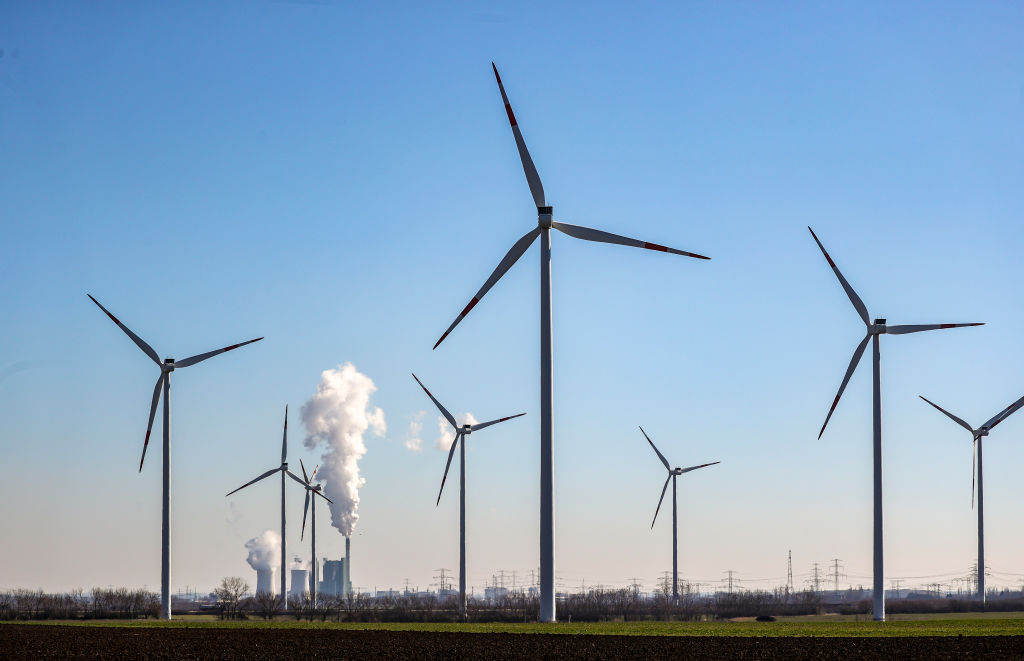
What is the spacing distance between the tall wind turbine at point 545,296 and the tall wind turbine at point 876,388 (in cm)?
1639

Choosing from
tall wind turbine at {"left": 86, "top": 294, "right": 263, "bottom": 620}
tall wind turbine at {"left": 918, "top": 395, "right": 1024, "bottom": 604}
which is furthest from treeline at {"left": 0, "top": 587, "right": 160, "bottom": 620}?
tall wind turbine at {"left": 918, "top": 395, "right": 1024, "bottom": 604}

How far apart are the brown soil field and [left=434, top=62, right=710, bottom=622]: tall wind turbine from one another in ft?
14.2

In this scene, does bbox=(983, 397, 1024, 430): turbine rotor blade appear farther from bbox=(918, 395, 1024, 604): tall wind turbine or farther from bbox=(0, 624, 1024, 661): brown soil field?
bbox=(0, 624, 1024, 661): brown soil field

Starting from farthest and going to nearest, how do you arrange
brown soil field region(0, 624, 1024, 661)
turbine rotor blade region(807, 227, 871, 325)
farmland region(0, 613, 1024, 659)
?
1. turbine rotor blade region(807, 227, 871, 325)
2. farmland region(0, 613, 1024, 659)
3. brown soil field region(0, 624, 1024, 661)

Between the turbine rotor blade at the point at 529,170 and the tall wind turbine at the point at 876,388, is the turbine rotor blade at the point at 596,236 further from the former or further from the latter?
the tall wind turbine at the point at 876,388

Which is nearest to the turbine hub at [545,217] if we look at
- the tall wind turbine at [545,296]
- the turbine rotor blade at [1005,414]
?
the tall wind turbine at [545,296]

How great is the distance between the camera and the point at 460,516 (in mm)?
88938

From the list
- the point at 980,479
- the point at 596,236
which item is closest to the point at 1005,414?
the point at 980,479

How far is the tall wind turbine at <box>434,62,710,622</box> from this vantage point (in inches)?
2035

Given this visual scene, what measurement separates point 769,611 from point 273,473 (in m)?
48.0

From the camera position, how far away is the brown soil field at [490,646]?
126 feet

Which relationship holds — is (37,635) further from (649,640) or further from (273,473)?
(273,473)

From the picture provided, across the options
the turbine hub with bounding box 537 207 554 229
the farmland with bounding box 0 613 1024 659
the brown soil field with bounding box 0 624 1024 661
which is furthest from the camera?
the turbine hub with bounding box 537 207 554 229

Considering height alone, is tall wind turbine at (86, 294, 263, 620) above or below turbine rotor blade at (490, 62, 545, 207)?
below
